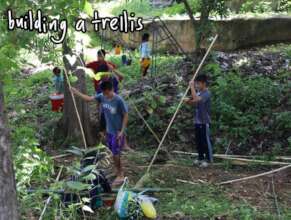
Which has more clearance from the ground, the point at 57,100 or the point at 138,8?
the point at 138,8

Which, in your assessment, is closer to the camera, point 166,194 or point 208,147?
point 166,194

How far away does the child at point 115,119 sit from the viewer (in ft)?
22.5

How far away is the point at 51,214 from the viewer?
548 cm

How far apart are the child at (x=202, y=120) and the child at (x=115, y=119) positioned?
3.89 ft

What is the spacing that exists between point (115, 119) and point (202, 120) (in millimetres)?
1437

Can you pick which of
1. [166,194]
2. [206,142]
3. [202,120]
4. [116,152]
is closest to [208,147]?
[206,142]

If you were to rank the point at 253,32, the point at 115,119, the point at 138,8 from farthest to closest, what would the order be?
the point at 138,8, the point at 253,32, the point at 115,119

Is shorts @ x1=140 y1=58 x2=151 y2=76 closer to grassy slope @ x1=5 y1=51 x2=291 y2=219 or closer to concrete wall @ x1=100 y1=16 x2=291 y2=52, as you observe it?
concrete wall @ x1=100 y1=16 x2=291 y2=52

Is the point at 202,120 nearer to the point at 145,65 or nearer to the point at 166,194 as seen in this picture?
the point at 166,194

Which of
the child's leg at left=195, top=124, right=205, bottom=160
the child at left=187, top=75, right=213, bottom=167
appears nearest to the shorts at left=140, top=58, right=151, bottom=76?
the child at left=187, top=75, right=213, bottom=167

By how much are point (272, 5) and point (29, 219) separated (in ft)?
41.9

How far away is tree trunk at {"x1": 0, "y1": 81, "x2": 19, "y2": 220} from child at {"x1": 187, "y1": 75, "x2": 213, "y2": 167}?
4.28 m

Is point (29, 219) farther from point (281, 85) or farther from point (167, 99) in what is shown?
point (281, 85)

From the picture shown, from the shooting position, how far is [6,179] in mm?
3523
